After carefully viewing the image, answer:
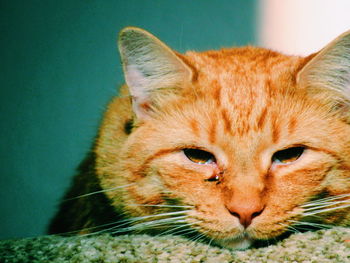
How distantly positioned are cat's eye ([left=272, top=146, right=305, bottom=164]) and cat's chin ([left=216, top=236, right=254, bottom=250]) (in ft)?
1.02

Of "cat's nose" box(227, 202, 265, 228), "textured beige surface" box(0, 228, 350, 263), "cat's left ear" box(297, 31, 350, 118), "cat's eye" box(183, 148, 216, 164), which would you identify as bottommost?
"textured beige surface" box(0, 228, 350, 263)

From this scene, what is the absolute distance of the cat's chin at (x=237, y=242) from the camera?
144 cm

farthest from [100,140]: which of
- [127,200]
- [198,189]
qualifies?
[198,189]

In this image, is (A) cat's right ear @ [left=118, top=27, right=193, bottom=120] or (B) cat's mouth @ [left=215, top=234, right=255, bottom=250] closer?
(B) cat's mouth @ [left=215, top=234, right=255, bottom=250]

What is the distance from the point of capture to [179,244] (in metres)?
1.52

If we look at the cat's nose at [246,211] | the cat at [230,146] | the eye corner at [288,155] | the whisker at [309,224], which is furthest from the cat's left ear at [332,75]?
the cat's nose at [246,211]

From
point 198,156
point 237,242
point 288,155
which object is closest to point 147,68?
point 198,156

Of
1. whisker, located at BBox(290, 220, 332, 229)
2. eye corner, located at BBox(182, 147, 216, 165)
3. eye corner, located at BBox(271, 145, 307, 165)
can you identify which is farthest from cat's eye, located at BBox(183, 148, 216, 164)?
whisker, located at BBox(290, 220, 332, 229)

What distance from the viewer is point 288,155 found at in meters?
1.55

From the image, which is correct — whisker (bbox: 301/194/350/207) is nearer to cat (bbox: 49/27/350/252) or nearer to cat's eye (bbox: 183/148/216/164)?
cat (bbox: 49/27/350/252)

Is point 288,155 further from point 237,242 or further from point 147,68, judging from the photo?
point 147,68

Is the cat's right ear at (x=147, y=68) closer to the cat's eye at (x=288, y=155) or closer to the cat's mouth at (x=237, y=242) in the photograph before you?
the cat's eye at (x=288, y=155)

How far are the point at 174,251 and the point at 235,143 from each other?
0.44 m

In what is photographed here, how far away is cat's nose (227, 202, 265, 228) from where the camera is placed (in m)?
1.33
